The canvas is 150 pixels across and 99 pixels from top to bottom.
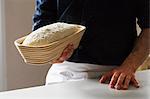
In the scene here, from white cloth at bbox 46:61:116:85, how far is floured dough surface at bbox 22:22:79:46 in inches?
7.8

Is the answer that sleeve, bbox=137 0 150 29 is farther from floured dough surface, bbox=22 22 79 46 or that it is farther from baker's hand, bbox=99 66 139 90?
floured dough surface, bbox=22 22 79 46

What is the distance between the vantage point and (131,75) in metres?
0.88

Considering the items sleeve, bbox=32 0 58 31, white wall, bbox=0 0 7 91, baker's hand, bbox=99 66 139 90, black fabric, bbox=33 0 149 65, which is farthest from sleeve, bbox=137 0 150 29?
white wall, bbox=0 0 7 91

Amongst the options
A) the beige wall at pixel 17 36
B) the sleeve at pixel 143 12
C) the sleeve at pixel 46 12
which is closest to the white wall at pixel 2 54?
the beige wall at pixel 17 36

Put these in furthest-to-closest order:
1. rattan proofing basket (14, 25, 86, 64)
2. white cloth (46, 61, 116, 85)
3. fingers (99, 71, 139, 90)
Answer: white cloth (46, 61, 116, 85), fingers (99, 71, 139, 90), rattan proofing basket (14, 25, 86, 64)

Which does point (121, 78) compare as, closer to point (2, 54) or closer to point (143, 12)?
point (143, 12)

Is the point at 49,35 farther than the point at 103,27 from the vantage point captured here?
No

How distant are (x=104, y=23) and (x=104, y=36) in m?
0.04

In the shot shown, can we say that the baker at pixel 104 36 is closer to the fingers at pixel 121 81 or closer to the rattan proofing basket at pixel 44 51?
the fingers at pixel 121 81

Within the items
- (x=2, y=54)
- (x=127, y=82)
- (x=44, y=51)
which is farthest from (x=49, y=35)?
(x=2, y=54)

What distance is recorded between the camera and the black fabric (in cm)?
95

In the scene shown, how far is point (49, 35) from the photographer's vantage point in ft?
2.45

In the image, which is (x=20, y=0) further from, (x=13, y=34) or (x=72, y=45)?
(x=72, y=45)

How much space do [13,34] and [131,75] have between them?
40.2 inches
